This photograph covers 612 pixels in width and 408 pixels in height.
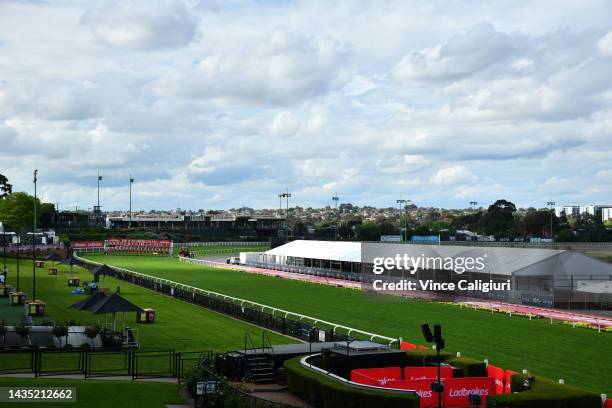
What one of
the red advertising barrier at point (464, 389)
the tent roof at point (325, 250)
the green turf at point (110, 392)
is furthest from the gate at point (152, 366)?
the tent roof at point (325, 250)

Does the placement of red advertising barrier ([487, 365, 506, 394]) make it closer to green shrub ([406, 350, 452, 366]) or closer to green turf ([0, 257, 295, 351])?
green shrub ([406, 350, 452, 366])

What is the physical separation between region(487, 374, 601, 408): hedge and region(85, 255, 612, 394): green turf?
592 cm

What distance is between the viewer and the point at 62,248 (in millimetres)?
114062

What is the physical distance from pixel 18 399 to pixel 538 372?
18.7m

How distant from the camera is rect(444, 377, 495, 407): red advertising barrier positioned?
22.6 meters

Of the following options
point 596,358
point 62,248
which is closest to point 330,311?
point 596,358

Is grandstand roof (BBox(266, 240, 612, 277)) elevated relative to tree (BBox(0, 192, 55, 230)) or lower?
lower

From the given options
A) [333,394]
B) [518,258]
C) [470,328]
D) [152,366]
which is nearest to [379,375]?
[333,394]

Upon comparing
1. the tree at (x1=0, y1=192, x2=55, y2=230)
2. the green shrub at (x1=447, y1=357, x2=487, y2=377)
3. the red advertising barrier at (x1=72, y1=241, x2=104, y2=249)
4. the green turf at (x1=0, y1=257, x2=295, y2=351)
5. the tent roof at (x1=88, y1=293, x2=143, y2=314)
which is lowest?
the green turf at (x1=0, y1=257, x2=295, y2=351)

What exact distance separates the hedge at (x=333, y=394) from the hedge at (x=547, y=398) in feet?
7.28

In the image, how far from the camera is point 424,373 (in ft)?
80.7

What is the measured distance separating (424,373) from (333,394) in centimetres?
509

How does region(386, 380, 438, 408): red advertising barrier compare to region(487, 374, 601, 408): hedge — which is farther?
region(386, 380, 438, 408): red advertising barrier

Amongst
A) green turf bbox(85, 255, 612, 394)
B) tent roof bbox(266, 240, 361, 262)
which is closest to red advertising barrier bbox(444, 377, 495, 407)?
green turf bbox(85, 255, 612, 394)
